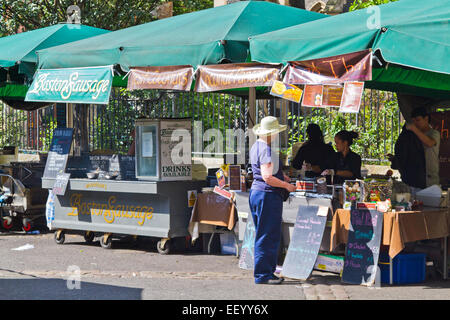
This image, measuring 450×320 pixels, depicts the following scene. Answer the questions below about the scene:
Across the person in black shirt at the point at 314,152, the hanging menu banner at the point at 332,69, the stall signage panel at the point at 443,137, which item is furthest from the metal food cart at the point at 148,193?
the stall signage panel at the point at 443,137

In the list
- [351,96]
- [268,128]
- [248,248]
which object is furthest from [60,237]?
[351,96]

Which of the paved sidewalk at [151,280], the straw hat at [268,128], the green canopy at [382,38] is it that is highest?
the green canopy at [382,38]

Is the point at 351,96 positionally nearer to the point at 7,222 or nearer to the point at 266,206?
the point at 266,206

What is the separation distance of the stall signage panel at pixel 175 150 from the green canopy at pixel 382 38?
209cm

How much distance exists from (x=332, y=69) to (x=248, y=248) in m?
2.51

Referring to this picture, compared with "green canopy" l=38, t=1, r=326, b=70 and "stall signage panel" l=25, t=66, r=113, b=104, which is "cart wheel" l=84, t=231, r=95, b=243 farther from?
"green canopy" l=38, t=1, r=326, b=70

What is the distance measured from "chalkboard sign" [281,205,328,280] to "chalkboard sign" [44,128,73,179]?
4.37m

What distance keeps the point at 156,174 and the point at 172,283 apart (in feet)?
7.75

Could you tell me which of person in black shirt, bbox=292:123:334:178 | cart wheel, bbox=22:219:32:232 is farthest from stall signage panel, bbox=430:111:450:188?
cart wheel, bbox=22:219:32:232

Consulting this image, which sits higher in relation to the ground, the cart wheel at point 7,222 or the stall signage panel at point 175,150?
the stall signage panel at point 175,150

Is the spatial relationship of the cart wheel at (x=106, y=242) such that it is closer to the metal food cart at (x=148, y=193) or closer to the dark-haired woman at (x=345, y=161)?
the metal food cart at (x=148, y=193)

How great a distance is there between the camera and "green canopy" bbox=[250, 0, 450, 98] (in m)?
7.10

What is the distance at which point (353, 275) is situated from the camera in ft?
26.2

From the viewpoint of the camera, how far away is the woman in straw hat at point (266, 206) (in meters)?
7.92
